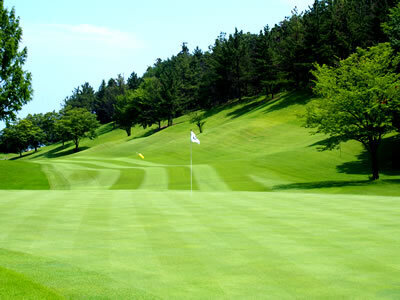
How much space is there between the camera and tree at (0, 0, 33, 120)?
46.2 meters

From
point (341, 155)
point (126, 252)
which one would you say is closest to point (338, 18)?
point (341, 155)

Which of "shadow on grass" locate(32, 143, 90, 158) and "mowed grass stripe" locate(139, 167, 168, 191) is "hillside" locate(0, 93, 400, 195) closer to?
"mowed grass stripe" locate(139, 167, 168, 191)

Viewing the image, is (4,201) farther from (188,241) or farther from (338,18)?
(338,18)

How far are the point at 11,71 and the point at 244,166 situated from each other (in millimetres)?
27567

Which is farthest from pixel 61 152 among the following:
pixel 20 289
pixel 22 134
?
pixel 20 289

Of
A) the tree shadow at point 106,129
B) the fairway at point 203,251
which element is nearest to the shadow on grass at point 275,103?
the tree shadow at point 106,129

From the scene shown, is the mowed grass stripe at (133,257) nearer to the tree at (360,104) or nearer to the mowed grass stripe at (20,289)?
the mowed grass stripe at (20,289)

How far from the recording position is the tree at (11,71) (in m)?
46.2

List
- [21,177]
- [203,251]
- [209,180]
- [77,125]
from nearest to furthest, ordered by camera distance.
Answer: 1. [203,251]
2. [209,180]
3. [21,177]
4. [77,125]

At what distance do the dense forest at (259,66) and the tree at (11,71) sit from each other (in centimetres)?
3973

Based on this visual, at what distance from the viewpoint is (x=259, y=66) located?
101 metres

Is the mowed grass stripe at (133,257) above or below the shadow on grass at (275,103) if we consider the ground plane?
below

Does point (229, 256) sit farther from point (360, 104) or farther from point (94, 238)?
point (360, 104)

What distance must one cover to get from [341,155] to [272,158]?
27.8 feet
